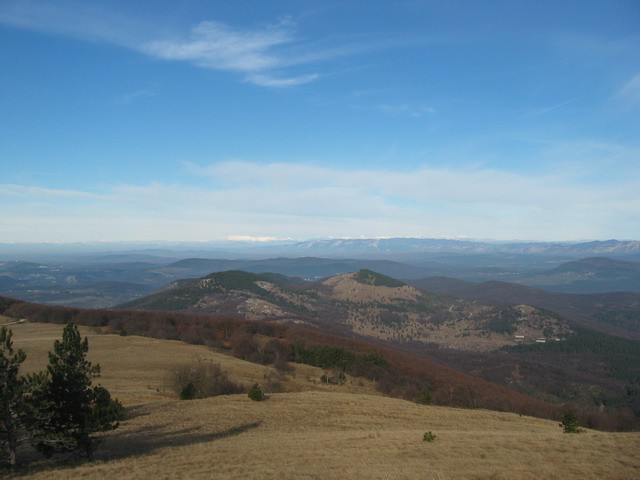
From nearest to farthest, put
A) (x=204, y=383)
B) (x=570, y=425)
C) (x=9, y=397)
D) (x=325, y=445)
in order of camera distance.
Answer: (x=9, y=397) → (x=325, y=445) → (x=570, y=425) → (x=204, y=383)

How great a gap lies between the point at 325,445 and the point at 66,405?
47.9ft

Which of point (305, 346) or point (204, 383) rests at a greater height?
point (204, 383)

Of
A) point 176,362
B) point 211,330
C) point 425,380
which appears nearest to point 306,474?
point 176,362

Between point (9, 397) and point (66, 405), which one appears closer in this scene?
point (9, 397)

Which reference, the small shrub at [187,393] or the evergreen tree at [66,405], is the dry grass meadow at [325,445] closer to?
the small shrub at [187,393]

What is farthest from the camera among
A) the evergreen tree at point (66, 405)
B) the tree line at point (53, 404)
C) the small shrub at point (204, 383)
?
the small shrub at point (204, 383)

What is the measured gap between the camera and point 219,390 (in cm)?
4781

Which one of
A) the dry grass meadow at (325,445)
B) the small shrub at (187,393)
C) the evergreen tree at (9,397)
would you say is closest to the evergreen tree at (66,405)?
the evergreen tree at (9,397)

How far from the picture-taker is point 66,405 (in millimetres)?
A: 19469

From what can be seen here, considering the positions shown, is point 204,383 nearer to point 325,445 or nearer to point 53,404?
point 325,445

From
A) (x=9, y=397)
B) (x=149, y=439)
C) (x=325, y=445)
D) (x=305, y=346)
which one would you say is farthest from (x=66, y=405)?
(x=305, y=346)

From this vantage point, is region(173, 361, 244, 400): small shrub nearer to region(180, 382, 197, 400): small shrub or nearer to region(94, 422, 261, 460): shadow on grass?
region(180, 382, 197, 400): small shrub

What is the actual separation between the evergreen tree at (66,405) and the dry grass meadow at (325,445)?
126 cm

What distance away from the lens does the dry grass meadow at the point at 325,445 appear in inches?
727
